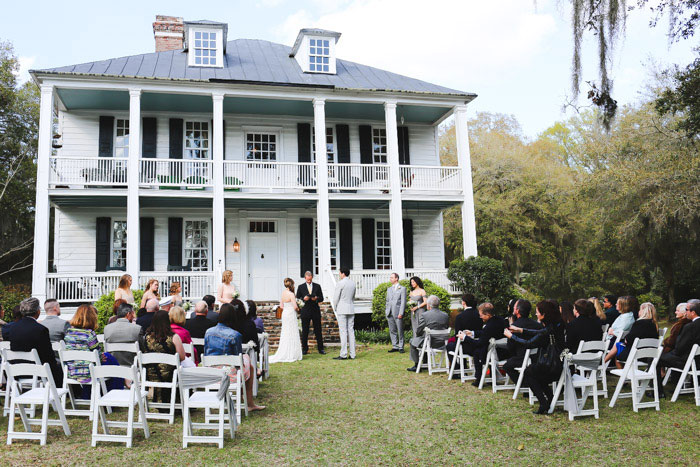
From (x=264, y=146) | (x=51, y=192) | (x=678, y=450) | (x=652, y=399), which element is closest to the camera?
(x=678, y=450)

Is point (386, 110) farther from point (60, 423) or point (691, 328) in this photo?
point (60, 423)

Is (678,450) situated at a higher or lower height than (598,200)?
lower

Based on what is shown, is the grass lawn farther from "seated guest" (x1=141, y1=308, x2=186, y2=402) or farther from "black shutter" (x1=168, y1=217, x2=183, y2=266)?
"black shutter" (x1=168, y1=217, x2=183, y2=266)

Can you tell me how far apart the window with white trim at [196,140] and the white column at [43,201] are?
158 inches

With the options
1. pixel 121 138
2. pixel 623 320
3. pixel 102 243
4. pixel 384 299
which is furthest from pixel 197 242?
pixel 623 320

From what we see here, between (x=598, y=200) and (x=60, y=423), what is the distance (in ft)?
63.2

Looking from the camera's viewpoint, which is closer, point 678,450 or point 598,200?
point 678,450

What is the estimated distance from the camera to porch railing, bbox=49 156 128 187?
14.8 m

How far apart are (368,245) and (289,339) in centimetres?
776

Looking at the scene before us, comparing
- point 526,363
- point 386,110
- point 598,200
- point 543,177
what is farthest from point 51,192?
point 543,177

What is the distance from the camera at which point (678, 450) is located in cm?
510

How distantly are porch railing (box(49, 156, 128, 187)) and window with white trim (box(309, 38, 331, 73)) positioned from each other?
22.3 feet

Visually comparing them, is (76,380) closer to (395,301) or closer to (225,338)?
(225,338)

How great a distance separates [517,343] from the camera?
7.21 metres
